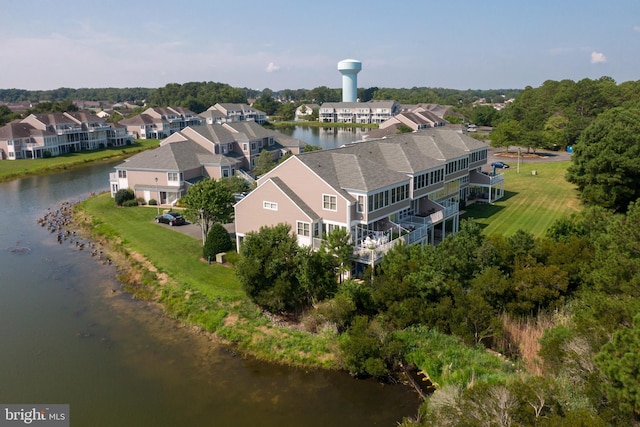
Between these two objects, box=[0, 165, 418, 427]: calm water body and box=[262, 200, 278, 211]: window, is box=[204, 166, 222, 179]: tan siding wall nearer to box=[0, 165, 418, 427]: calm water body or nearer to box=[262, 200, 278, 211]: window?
box=[262, 200, 278, 211]: window

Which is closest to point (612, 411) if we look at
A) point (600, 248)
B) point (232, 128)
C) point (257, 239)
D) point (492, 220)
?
point (600, 248)

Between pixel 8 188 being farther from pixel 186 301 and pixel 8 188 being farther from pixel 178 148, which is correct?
pixel 186 301

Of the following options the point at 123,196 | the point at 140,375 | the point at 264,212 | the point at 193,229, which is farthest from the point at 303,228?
the point at 123,196

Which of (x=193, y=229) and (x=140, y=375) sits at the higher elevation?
(x=193, y=229)

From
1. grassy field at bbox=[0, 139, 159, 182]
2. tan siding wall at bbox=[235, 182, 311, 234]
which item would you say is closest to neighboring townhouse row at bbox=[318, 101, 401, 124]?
grassy field at bbox=[0, 139, 159, 182]

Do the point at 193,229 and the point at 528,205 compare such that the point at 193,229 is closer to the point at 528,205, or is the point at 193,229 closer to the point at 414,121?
the point at 528,205

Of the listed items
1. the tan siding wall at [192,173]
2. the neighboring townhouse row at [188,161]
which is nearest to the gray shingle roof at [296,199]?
the neighboring townhouse row at [188,161]

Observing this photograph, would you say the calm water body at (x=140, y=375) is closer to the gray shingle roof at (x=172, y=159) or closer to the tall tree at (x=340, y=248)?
the tall tree at (x=340, y=248)
